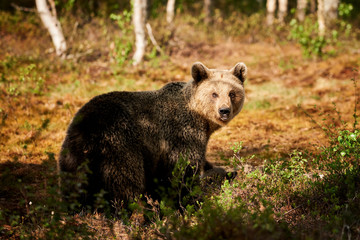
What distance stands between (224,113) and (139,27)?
8.34 metres

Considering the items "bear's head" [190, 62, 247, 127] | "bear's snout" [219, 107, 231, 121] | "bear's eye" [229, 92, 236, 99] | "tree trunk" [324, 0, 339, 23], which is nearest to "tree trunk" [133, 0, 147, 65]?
"bear's head" [190, 62, 247, 127]

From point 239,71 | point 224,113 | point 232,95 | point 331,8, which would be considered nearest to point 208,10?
point 331,8

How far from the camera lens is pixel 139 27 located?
39.5 ft

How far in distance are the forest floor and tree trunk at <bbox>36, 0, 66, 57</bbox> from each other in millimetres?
496

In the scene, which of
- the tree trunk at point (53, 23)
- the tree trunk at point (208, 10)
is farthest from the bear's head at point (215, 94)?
the tree trunk at point (208, 10)

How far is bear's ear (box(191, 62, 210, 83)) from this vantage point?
4980 mm

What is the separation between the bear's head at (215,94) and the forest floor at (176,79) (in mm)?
693

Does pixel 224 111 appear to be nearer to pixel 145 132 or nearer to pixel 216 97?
pixel 216 97

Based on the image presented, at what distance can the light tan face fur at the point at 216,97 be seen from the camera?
4797 millimetres

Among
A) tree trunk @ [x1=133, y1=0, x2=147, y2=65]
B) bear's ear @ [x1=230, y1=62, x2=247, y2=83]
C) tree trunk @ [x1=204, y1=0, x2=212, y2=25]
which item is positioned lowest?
bear's ear @ [x1=230, y1=62, x2=247, y2=83]

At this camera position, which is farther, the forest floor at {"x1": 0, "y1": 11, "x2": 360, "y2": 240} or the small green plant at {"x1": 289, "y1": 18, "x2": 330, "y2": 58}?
the small green plant at {"x1": 289, "y1": 18, "x2": 330, "y2": 58}

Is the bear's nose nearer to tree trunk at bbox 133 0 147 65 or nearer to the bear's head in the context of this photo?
the bear's head

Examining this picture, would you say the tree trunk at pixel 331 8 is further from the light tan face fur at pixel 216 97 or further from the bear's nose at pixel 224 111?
the bear's nose at pixel 224 111

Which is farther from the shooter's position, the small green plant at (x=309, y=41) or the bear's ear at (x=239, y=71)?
the small green plant at (x=309, y=41)
